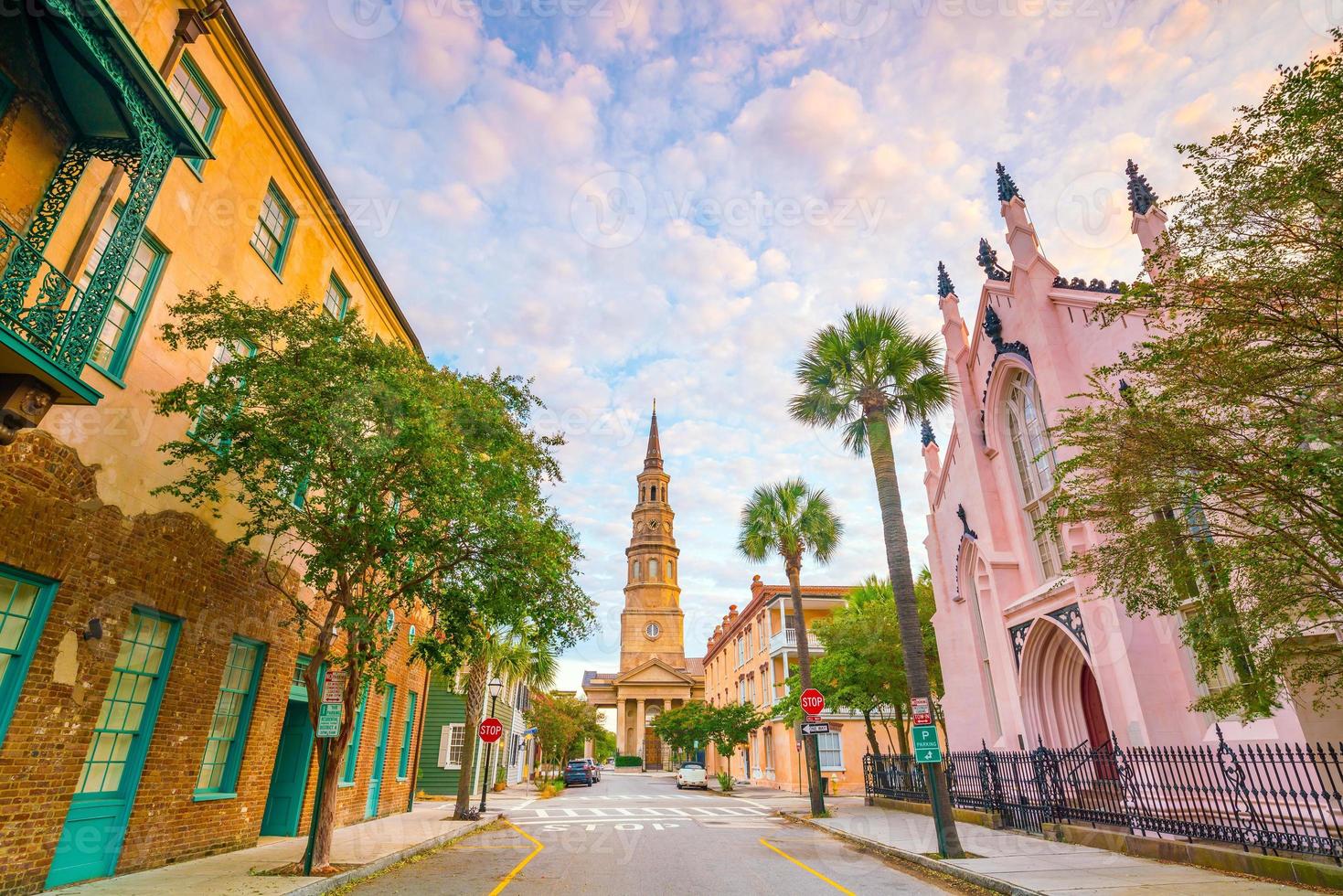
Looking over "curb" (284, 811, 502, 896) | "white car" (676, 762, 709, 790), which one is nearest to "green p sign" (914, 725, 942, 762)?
"curb" (284, 811, 502, 896)

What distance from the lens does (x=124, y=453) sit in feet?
30.2

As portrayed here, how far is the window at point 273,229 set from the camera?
1317 cm

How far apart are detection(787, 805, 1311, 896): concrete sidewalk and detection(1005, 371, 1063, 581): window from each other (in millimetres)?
6849

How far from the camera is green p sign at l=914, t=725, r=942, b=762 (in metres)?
12.7

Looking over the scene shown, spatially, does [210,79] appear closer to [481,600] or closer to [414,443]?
[414,443]

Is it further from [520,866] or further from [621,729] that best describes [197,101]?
[621,729]

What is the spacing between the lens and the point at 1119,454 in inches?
342

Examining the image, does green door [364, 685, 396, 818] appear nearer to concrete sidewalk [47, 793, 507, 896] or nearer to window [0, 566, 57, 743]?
concrete sidewalk [47, 793, 507, 896]

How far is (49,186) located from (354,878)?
9.68m

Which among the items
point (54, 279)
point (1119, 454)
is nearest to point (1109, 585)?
point (1119, 454)

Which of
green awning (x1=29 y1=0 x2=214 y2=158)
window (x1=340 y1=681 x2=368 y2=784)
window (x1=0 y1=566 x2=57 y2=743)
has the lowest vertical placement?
window (x1=340 y1=681 x2=368 y2=784)

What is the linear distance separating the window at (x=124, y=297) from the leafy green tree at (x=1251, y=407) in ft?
41.2

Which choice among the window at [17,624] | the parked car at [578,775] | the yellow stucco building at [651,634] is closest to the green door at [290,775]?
the window at [17,624]

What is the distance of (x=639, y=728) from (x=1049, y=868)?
83050 mm
